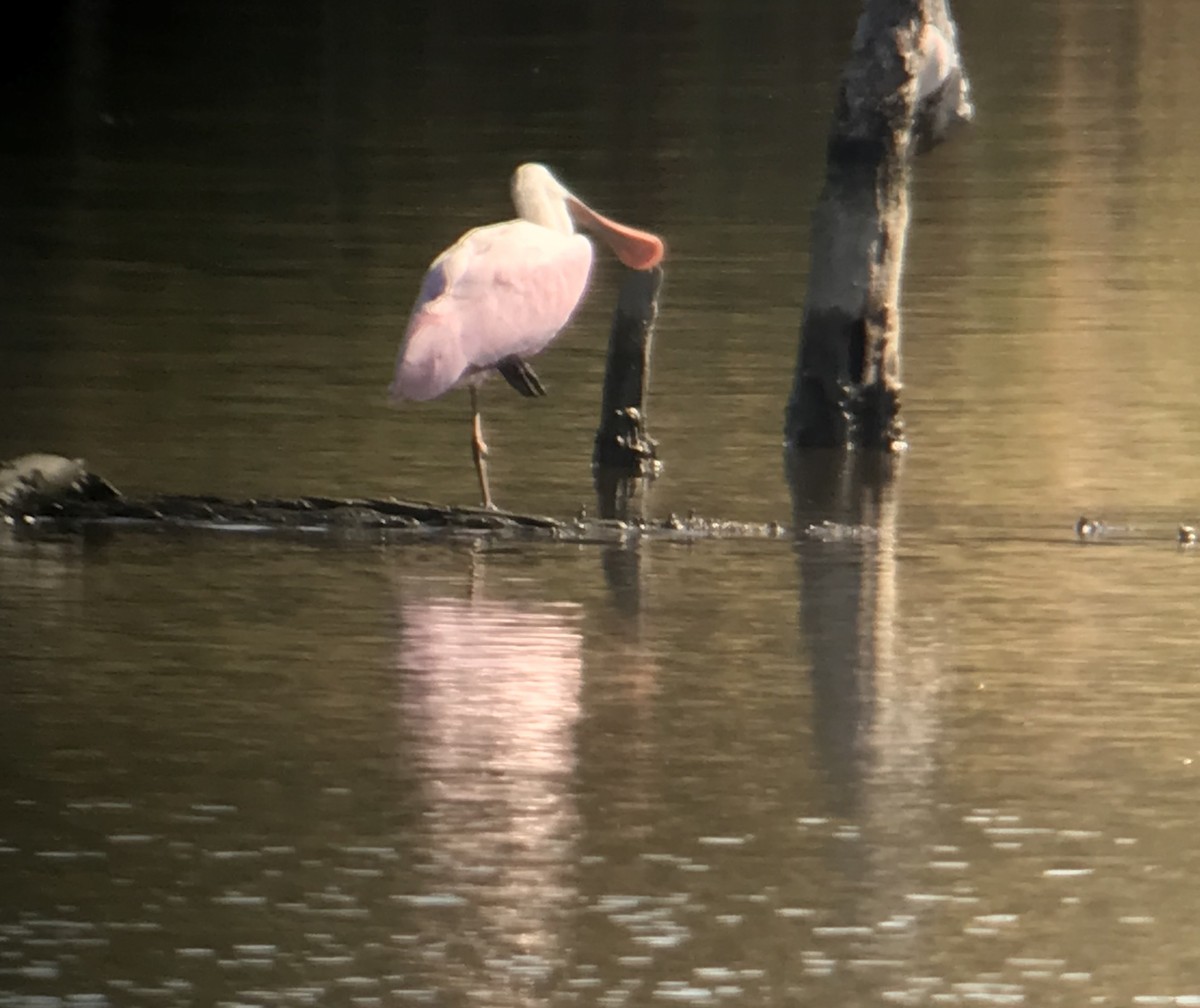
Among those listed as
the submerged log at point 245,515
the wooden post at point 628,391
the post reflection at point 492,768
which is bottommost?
the post reflection at point 492,768

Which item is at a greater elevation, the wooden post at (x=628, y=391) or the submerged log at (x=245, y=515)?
the wooden post at (x=628, y=391)

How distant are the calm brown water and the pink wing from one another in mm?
772

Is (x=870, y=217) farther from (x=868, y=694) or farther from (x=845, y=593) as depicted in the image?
(x=868, y=694)

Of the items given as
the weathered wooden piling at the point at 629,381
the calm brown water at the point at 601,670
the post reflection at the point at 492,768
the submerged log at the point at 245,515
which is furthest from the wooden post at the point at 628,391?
the post reflection at the point at 492,768

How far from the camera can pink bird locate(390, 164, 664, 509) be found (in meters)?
13.1

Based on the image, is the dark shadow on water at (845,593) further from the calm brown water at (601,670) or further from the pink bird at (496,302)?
the pink bird at (496,302)

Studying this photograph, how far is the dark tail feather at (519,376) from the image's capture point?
44.8ft

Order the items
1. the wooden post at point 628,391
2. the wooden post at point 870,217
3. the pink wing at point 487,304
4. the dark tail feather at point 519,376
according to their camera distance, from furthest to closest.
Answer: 1. the wooden post at point 628,391
2. the wooden post at point 870,217
3. the dark tail feather at point 519,376
4. the pink wing at point 487,304

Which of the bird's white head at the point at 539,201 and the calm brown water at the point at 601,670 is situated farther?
the bird's white head at the point at 539,201

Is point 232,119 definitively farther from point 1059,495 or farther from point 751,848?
point 751,848

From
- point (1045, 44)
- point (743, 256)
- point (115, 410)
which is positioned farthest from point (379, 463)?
point (1045, 44)

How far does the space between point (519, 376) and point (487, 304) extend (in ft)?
1.98

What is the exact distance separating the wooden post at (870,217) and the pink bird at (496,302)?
1423 mm

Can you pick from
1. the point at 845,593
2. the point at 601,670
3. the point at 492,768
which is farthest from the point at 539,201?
the point at 492,768
